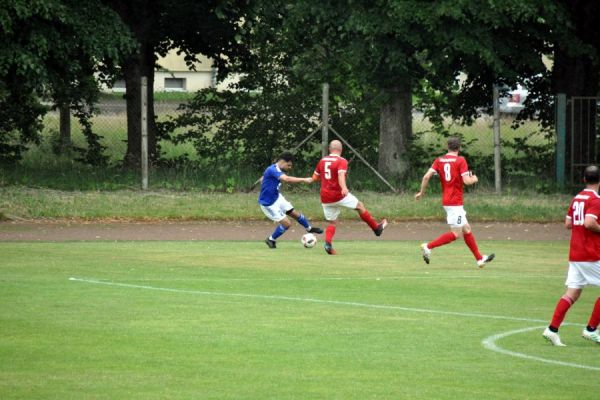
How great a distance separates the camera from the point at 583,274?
12414 mm

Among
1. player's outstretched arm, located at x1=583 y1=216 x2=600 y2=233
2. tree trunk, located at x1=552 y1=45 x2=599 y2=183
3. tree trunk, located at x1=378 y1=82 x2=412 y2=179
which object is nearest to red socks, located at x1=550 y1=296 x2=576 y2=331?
player's outstretched arm, located at x1=583 y1=216 x2=600 y2=233

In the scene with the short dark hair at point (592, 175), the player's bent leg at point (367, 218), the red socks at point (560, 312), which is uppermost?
the short dark hair at point (592, 175)

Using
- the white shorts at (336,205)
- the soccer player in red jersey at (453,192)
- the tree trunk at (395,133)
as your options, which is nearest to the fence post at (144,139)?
the tree trunk at (395,133)

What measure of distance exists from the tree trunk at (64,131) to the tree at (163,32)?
72.9 inches

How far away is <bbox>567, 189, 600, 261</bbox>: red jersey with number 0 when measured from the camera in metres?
12.3

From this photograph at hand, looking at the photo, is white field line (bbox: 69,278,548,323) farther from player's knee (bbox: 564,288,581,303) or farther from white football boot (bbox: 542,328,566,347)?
white football boot (bbox: 542,328,566,347)

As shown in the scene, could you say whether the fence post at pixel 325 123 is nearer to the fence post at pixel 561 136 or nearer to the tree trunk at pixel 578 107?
the fence post at pixel 561 136

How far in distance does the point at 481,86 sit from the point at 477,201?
539cm

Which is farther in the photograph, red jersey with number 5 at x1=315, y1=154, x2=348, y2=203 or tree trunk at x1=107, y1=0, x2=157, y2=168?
tree trunk at x1=107, y1=0, x2=157, y2=168

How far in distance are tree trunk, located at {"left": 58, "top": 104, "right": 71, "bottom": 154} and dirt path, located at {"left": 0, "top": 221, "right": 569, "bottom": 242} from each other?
8.49m

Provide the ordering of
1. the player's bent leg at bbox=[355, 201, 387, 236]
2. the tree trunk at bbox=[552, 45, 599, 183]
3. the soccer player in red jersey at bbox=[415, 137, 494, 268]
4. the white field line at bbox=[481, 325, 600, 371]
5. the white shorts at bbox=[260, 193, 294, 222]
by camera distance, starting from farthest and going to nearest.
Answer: the tree trunk at bbox=[552, 45, 599, 183]
the white shorts at bbox=[260, 193, 294, 222]
the player's bent leg at bbox=[355, 201, 387, 236]
the soccer player in red jersey at bbox=[415, 137, 494, 268]
the white field line at bbox=[481, 325, 600, 371]

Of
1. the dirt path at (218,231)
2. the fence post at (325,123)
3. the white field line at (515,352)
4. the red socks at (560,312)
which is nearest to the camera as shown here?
the white field line at (515,352)

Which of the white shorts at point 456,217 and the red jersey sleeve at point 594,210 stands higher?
the red jersey sleeve at point 594,210

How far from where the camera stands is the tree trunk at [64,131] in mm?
34969
